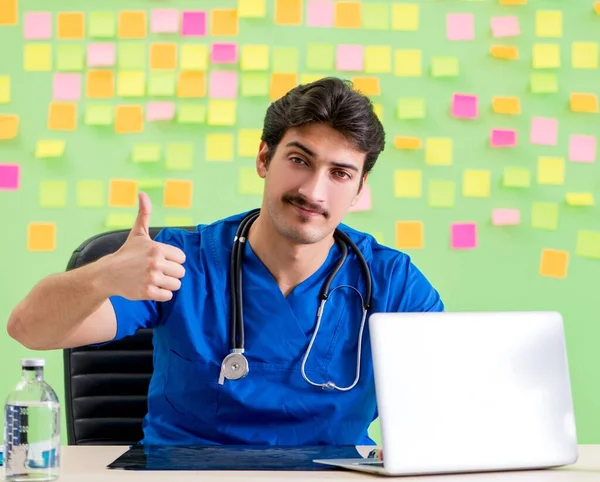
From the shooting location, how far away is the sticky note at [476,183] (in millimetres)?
2529

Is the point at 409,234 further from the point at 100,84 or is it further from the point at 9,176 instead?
the point at 9,176

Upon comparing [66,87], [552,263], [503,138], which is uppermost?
Answer: [66,87]

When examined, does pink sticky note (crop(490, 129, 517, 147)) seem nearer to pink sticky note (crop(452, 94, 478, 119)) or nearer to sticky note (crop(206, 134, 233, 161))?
pink sticky note (crop(452, 94, 478, 119))

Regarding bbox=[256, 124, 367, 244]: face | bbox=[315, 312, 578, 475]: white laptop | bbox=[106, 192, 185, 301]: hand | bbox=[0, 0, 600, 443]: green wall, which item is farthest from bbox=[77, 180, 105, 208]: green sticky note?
bbox=[315, 312, 578, 475]: white laptop

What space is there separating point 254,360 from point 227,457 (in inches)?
13.3

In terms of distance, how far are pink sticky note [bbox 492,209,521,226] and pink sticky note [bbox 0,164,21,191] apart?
4.39ft

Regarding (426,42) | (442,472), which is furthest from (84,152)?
(442,472)

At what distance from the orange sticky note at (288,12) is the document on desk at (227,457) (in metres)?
1.44

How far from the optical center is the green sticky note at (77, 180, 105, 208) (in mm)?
2477

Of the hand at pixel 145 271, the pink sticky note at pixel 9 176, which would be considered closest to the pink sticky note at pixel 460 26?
the pink sticky note at pixel 9 176

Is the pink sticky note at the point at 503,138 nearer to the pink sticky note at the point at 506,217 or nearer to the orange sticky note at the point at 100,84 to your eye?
the pink sticky note at the point at 506,217

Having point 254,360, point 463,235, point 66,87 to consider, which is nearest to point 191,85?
point 66,87

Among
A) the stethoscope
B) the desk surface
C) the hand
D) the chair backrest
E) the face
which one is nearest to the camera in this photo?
the desk surface

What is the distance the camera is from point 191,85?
250 cm
